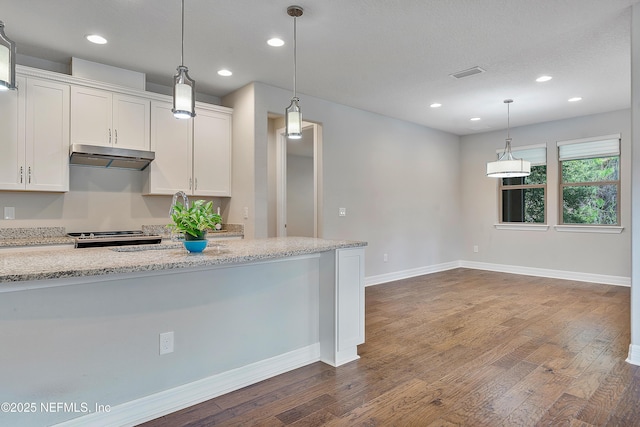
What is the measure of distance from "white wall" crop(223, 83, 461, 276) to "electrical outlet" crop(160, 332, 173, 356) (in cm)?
225

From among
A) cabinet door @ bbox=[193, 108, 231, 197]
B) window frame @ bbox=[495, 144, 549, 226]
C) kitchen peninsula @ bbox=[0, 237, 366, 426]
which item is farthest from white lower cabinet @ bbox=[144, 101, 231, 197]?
window frame @ bbox=[495, 144, 549, 226]

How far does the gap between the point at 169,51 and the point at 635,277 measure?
4.32 metres

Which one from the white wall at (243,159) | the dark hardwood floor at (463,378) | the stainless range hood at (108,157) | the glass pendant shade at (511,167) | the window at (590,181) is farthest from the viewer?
the window at (590,181)

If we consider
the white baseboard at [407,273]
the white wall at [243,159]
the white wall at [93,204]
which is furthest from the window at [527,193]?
the white wall at [93,204]

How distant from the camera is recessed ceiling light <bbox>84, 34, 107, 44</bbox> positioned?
3205mm

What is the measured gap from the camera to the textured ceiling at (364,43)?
278cm

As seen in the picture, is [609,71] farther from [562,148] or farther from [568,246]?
[568,246]

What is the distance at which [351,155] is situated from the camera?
5.44 m

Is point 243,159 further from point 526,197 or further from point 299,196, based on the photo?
point 526,197

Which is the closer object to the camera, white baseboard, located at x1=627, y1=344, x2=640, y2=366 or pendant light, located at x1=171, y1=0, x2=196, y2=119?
pendant light, located at x1=171, y1=0, x2=196, y2=119

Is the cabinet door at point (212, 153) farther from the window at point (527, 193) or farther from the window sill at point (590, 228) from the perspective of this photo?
the window sill at point (590, 228)

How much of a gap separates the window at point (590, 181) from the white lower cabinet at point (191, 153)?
5.37 metres

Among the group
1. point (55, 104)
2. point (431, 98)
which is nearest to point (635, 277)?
point (431, 98)

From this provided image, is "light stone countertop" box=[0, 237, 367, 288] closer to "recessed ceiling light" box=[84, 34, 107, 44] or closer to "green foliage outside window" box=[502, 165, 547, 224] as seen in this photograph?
"recessed ceiling light" box=[84, 34, 107, 44]
